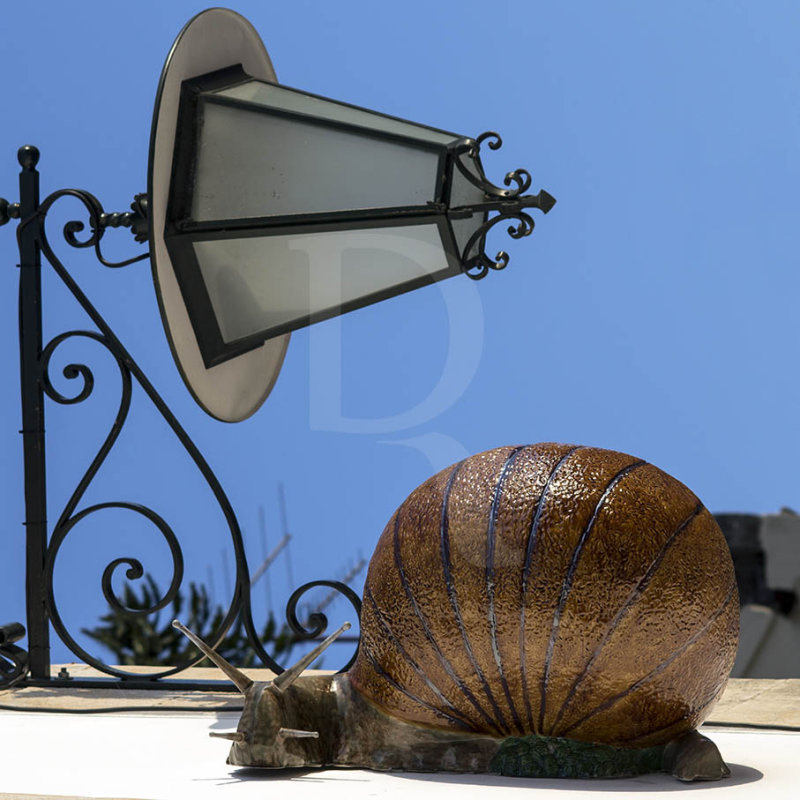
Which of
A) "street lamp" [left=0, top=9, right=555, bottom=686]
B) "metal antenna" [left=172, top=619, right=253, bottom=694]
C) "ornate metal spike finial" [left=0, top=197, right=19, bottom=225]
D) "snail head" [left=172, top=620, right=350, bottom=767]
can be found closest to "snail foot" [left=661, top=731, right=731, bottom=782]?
"snail head" [left=172, top=620, right=350, bottom=767]

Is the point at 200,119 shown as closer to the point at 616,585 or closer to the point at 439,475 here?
the point at 439,475

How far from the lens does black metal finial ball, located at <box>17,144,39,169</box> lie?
367 centimetres

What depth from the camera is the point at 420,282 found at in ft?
10.4

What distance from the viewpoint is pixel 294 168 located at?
10.6 feet

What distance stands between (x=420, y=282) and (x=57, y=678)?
150 centimetres

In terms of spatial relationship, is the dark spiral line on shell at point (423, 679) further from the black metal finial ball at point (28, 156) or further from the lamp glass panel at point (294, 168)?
the black metal finial ball at point (28, 156)

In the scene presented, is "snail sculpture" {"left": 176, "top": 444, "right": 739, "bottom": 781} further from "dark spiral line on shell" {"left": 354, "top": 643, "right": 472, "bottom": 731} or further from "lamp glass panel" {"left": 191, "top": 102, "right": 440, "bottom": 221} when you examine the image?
"lamp glass panel" {"left": 191, "top": 102, "right": 440, "bottom": 221}

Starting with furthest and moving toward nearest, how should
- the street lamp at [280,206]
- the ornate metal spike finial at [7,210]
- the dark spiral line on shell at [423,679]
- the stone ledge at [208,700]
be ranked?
the ornate metal spike finial at [7,210]
the street lamp at [280,206]
the stone ledge at [208,700]
the dark spiral line on shell at [423,679]

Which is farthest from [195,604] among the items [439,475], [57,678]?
[439,475]

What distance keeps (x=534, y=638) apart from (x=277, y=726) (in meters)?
0.47

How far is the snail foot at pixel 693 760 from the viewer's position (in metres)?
2.06

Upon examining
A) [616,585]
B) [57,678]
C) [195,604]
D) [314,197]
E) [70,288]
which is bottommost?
[195,604]

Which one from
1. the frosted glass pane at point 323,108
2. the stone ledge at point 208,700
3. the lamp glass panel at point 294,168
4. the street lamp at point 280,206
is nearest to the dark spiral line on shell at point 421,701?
the stone ledge at point 208,700

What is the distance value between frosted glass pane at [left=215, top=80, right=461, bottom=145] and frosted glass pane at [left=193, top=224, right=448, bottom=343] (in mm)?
254
